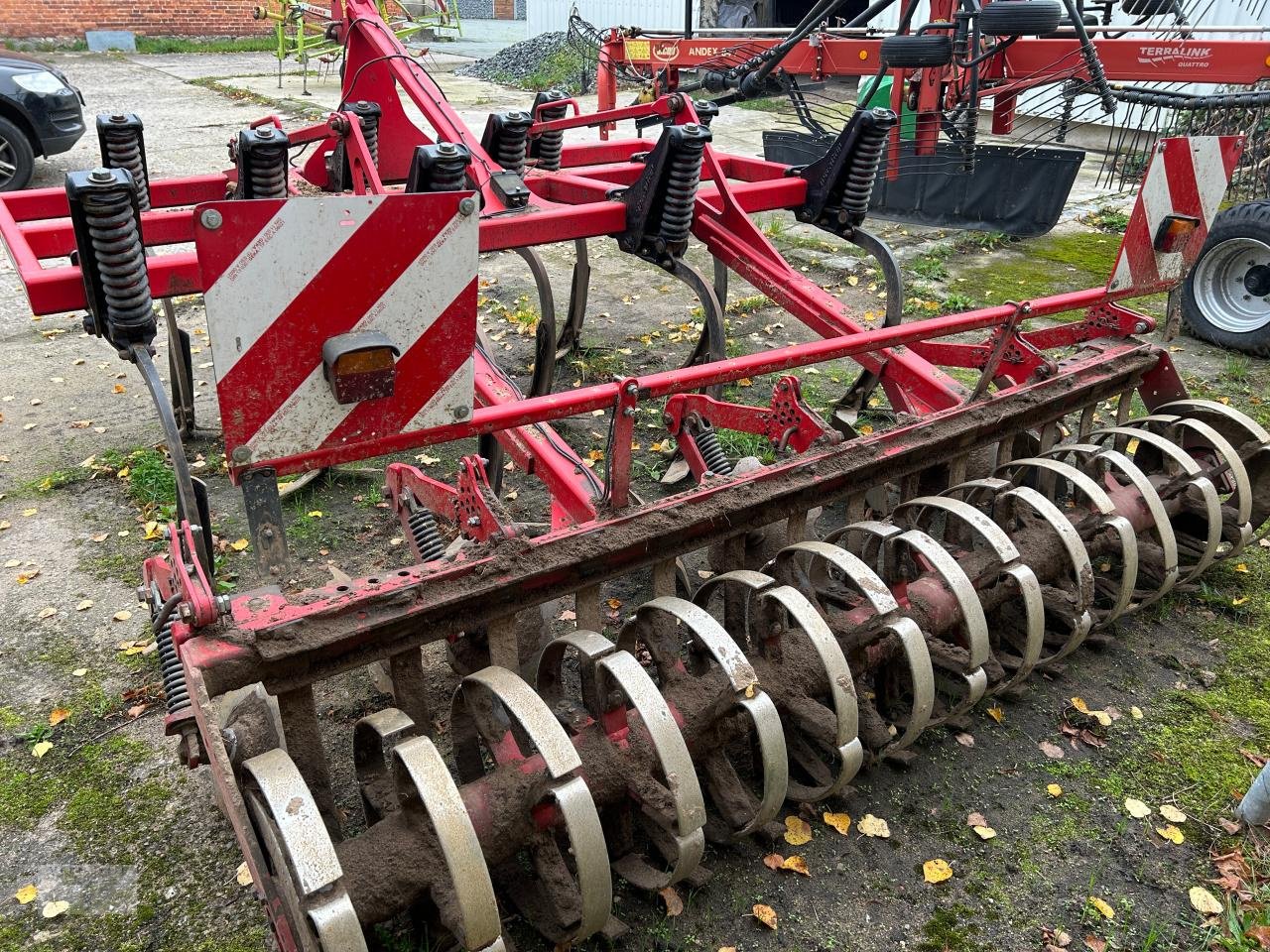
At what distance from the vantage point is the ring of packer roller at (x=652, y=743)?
2238mm

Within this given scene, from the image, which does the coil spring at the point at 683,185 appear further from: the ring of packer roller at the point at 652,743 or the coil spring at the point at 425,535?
the ring of packer roller at the point at 652,743

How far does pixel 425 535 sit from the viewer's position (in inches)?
128

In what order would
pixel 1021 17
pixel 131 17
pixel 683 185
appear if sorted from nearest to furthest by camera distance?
pixel 683 185 → pixel 1021 17 → pixel 131 17

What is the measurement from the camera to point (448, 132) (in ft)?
13.9

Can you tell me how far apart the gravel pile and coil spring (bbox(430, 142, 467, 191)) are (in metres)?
13.8

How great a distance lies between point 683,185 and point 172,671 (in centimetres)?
235

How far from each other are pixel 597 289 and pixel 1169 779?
5.09 metres

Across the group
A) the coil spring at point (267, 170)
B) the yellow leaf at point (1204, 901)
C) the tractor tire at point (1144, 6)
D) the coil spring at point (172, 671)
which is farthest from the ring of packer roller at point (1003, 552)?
the tractor tire at point (1144, 6)

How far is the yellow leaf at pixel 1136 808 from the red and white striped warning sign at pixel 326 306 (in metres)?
2.15

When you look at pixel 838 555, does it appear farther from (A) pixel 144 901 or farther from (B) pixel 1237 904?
(A) pixel 144 901

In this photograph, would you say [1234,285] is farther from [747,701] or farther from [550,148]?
[747,701]

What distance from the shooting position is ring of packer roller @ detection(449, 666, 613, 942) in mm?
2094

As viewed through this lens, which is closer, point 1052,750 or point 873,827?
point 873,827

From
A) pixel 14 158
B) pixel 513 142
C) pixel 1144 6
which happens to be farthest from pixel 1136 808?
pixel 14 158
